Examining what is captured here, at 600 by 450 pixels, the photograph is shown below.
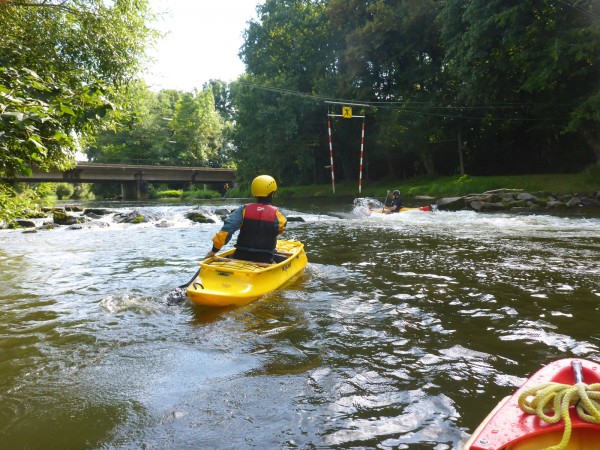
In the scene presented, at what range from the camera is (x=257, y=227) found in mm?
6250

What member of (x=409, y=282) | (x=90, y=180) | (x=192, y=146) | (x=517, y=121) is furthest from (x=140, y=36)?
(x=192, y=146)

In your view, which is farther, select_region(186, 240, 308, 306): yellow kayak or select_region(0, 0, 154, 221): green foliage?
select_region(0, 0, 154, 221): green foliage

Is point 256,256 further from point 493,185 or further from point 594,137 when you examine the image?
point 594,137

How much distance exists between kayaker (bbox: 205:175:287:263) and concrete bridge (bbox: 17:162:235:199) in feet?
113

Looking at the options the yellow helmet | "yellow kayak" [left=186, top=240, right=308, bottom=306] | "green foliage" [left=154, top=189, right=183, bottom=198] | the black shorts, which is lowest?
"green foliage" [left=154, top=189, right=183, bottom=198]

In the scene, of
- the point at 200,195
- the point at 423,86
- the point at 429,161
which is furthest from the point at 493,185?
the point at 200,195

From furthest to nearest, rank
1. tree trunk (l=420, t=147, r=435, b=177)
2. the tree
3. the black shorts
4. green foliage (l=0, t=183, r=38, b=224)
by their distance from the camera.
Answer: tree trunk (l=420, t=147, r=435, b=177)
the tree
the black shorts
green foliage (l=0, t=183, r=38, b=224)

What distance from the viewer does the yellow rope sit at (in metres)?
2.04

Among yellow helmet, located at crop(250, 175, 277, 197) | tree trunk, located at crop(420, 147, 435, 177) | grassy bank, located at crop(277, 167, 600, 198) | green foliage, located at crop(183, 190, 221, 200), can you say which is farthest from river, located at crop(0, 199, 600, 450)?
green foliage, located at crop(183, 190, 221, 200)

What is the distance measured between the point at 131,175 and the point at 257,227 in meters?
42.8

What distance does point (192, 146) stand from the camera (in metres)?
58.7

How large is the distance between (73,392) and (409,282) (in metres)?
4.69

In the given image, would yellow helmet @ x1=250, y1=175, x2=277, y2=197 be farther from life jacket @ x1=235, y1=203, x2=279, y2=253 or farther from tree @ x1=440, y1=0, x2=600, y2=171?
tree @ x1=440, y1=0, x2=600, y2=171

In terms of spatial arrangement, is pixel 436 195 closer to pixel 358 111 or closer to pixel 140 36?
pixel 358 111
